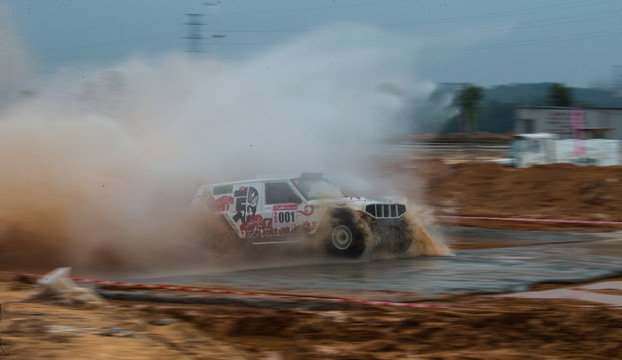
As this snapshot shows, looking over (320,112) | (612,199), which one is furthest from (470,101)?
(320,112)

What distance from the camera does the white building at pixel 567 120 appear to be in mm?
46594

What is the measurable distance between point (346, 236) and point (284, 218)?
1.22 meters

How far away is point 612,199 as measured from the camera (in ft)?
76.8

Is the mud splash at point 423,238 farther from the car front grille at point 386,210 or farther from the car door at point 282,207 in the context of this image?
the car door at point 282,207

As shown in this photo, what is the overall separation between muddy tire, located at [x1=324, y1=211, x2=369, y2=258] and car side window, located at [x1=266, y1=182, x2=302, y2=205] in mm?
903

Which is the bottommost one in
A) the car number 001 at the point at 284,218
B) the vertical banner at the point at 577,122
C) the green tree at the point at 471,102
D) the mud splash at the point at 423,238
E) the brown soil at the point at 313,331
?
the brown soil at the point at 313,331

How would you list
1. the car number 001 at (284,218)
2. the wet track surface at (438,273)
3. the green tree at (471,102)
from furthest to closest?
the green tree at (471,102)
the car number 001 at (284,218)
the wet track surface at (438,273)

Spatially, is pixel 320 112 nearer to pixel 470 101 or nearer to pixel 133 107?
pixel 133 107

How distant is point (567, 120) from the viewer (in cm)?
4678

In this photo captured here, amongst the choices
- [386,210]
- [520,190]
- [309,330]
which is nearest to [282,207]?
[386,210]

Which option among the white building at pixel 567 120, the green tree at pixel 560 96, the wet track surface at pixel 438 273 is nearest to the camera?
the wet track surface at pixel 438 273

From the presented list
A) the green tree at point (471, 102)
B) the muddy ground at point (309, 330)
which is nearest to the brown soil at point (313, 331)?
the muddy ground at point (309, 330)

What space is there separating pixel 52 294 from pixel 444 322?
4394 mm

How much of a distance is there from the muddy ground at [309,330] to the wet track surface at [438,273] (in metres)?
1.07
